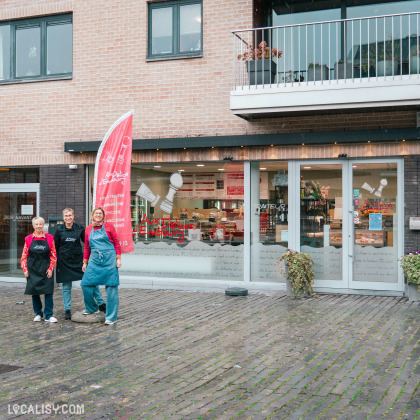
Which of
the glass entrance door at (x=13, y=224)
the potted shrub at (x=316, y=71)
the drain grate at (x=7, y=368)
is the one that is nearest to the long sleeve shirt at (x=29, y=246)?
the drain grate at (x=7, y=368)

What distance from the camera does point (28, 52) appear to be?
13.0 metres

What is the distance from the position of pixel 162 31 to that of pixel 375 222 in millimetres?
6134

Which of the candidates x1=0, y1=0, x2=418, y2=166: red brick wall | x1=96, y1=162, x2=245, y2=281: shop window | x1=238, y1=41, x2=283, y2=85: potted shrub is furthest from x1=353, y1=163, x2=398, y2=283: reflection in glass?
x1=238, y1=41, x2=283, y2=85: potted shrub

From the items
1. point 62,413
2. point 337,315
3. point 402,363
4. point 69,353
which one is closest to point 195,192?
point 337,315

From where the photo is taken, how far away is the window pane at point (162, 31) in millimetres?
11945

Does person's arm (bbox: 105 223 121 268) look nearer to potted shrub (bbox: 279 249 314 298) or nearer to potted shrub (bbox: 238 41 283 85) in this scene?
potted shrub (bbox: 279 249 314 298)

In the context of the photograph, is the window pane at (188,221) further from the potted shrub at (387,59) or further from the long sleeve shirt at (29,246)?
the long sleeve shirt at (29,246)

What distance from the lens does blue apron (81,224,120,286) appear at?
8.37 m

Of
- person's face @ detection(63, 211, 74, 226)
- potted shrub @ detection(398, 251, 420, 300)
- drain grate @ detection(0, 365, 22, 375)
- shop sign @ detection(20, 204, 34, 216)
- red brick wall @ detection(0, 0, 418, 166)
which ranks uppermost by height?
red brick wall @ detection(0, 0, 418, 166)

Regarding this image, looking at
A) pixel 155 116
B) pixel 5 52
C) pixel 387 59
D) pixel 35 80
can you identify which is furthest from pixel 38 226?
pixel 387 59

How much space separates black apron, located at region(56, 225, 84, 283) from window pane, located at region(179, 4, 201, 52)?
5113 millimetres

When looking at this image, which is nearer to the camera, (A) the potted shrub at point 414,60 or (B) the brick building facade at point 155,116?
(A) the potted shrub at point 414,60

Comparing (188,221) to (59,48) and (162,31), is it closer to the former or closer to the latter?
(162,31)

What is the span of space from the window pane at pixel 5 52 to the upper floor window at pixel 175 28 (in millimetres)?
3745
